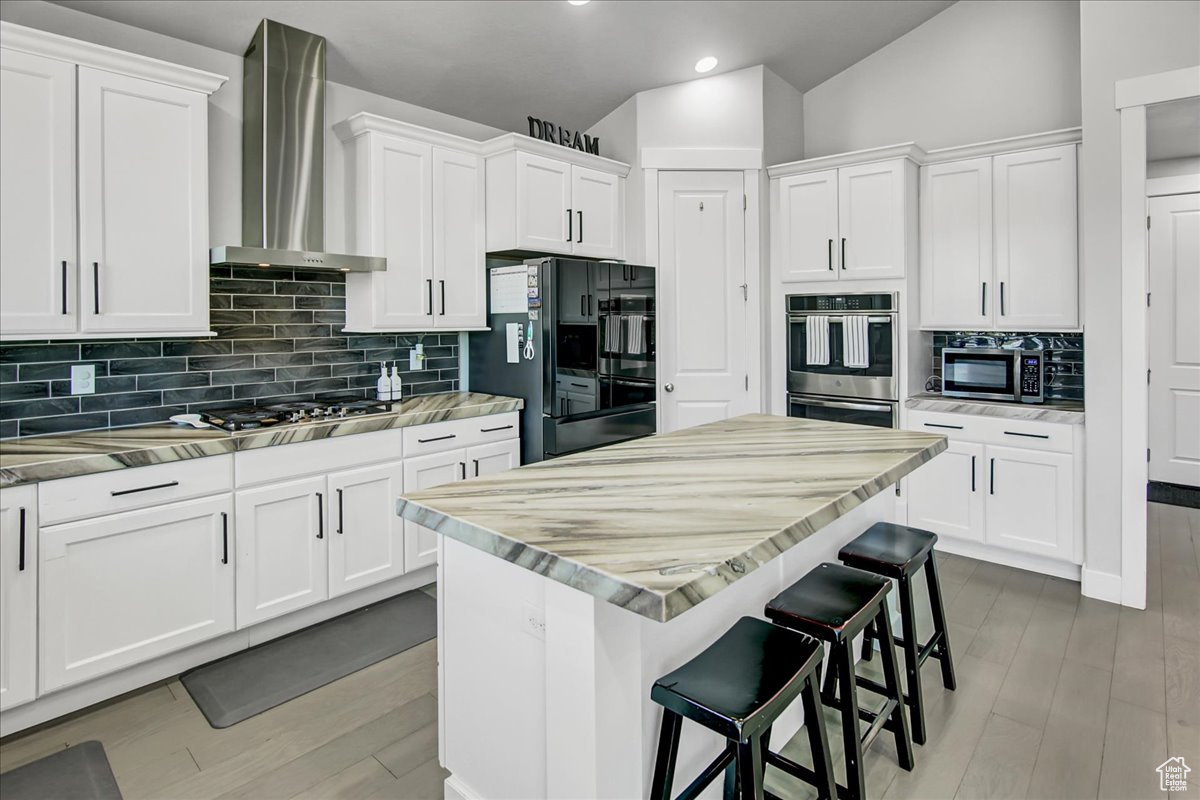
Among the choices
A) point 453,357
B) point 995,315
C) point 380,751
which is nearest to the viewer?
point 380,751

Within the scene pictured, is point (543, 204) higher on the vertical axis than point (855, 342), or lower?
higher

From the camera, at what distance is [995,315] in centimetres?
393

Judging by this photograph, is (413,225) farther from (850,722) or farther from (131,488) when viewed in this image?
(850,722)

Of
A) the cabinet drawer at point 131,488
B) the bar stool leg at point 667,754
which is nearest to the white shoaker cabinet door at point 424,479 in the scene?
the cabinet drawer at point 131,488

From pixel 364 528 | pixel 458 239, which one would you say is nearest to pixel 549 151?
pixel 458 239

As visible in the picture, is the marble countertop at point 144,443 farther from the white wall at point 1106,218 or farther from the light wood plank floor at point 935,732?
the white wall at point 1106,218

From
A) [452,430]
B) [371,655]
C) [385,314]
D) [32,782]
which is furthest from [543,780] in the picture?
[385,314]

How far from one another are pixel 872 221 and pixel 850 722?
3.19 m

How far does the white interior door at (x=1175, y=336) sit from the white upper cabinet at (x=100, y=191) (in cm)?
627

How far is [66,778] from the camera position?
2.06m

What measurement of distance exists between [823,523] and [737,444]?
2.69 ft

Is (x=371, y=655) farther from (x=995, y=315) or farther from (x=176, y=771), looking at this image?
(x=995, y=315)

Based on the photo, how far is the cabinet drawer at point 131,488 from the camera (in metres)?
2.26

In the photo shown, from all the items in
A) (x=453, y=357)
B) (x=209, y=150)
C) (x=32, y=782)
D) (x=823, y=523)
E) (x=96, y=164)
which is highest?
(x=209, y=150)
